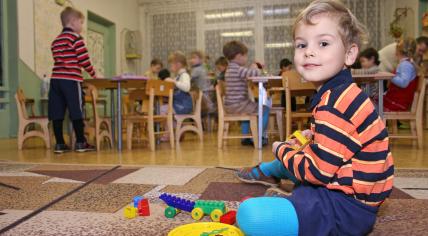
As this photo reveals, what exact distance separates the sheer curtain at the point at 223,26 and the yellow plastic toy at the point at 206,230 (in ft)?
21.9

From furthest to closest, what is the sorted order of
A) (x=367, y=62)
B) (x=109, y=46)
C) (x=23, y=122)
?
(x=109, y=46) → (x=367, y=62) → (x=23, y=122)

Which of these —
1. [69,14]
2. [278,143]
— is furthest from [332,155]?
[69,14]

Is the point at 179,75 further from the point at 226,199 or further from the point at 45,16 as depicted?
the point at 226,199

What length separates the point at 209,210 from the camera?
3.98ft

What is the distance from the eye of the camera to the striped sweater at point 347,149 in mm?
917

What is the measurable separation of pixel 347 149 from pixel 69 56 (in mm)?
2894

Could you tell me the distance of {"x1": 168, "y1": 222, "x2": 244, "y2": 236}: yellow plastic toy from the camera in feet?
3.14

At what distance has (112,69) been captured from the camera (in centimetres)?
710

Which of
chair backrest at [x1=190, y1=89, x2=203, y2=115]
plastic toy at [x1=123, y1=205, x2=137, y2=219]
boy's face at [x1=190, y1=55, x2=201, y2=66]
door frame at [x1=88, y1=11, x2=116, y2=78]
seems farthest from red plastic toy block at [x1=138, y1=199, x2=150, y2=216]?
door frame at [x1=88, y1=11, x2=116, y2=78]

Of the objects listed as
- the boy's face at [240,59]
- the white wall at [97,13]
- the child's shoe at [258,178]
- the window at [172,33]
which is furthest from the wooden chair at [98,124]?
the window at [172,33]

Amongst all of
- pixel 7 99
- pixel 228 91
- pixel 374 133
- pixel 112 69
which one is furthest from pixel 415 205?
pixel 112 69

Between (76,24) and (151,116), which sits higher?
(76,24)

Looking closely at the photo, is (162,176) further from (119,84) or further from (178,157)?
(119,84)

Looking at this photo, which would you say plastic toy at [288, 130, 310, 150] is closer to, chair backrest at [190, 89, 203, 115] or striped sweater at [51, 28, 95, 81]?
striped sweater at [51, 28, 95, 81]
